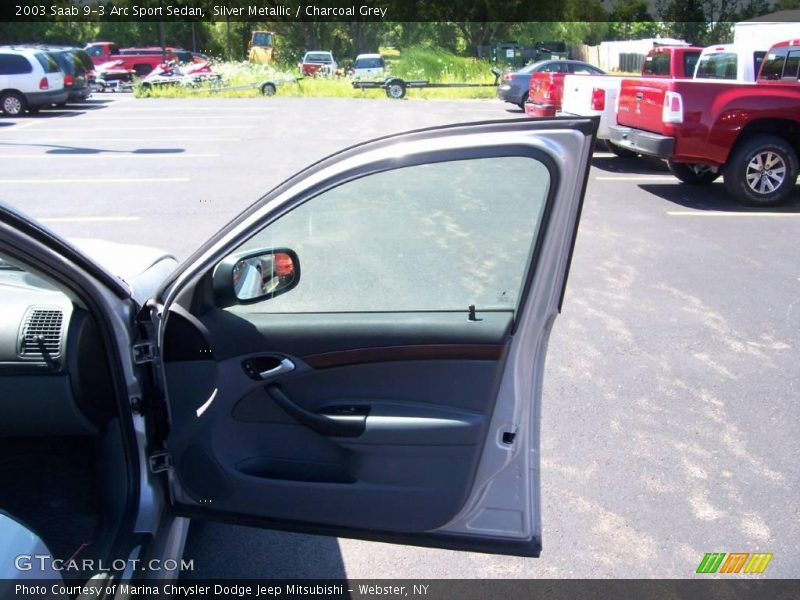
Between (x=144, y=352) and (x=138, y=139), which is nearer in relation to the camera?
(x=144, y=352)

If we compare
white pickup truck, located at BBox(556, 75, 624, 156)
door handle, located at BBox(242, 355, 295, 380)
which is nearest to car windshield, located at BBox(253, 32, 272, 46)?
white pickup truck, located at BBox(556, 75, 624, 156)

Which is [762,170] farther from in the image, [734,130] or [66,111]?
[66,111]

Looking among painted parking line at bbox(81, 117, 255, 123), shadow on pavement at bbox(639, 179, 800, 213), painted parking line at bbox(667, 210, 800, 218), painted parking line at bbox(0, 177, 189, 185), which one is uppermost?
painted parking line at bbox(81, 117, 255, 123)

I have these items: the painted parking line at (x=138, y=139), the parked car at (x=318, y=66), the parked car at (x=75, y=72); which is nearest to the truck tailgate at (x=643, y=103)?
the painted parking line at (x=138, y=139)

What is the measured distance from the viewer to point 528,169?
2.32 metres

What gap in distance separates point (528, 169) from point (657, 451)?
2164mm

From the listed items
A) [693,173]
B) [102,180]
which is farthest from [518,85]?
[102,180]

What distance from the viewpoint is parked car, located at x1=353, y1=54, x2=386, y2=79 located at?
27375 mm

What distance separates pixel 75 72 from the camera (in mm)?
21469

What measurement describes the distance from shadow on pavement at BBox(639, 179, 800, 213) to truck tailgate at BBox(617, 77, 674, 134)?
3.28 ft

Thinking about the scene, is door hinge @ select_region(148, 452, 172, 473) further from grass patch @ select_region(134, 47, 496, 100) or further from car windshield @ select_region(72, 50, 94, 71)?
grass patch @ select_region(134, 47, 496, 100)

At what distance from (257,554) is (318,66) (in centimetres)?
3000

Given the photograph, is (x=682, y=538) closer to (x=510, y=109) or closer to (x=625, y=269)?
(x=625, y=269)

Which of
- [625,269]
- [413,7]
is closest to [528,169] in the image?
[625,269]
